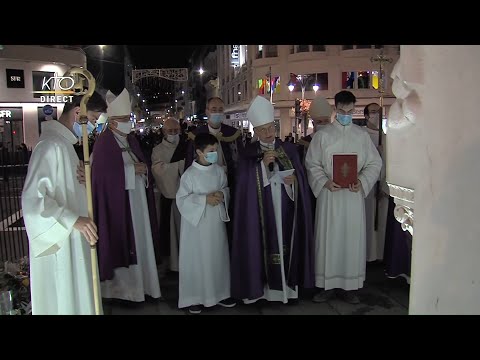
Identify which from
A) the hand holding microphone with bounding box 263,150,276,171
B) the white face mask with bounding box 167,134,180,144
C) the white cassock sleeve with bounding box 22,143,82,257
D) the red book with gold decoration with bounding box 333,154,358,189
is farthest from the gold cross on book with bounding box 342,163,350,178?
the white cassock sleeve with bounding box 22,143,82,257

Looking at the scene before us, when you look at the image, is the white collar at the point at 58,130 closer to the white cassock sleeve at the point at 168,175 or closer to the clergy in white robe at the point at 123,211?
the clergy in white robe at the point at 123,211

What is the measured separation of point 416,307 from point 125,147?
4.02 metres

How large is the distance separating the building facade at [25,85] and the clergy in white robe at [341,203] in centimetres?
2471

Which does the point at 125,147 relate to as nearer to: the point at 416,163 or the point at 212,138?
the point at 212,138

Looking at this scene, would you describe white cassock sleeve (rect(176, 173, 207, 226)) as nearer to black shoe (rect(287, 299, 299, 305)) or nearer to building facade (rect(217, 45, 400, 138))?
black shoe (rect(287, 299, 299, 305))

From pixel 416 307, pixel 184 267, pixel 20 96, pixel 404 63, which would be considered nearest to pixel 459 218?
pixel 416 307

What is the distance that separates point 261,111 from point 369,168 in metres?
1.43

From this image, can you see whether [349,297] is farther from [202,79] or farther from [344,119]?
[202,79]

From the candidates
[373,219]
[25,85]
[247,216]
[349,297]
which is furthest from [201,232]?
[25,85]

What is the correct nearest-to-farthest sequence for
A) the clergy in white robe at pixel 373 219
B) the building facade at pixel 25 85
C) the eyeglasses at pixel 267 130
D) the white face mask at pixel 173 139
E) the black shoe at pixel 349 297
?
the eyeglasses at pixel 267 130 < the black shoe at pixel 349 297 < the clergy in white robe at pixel 373 219 < the white face mask at pixel 173 139 < the building facade at pixel 25 85

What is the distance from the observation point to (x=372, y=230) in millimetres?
6301

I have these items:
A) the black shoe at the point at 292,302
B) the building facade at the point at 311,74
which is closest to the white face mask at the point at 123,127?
the black shoe at the point at 292,302

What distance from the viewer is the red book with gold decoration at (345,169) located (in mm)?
5055

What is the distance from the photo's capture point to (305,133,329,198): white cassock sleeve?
16.9 ft
